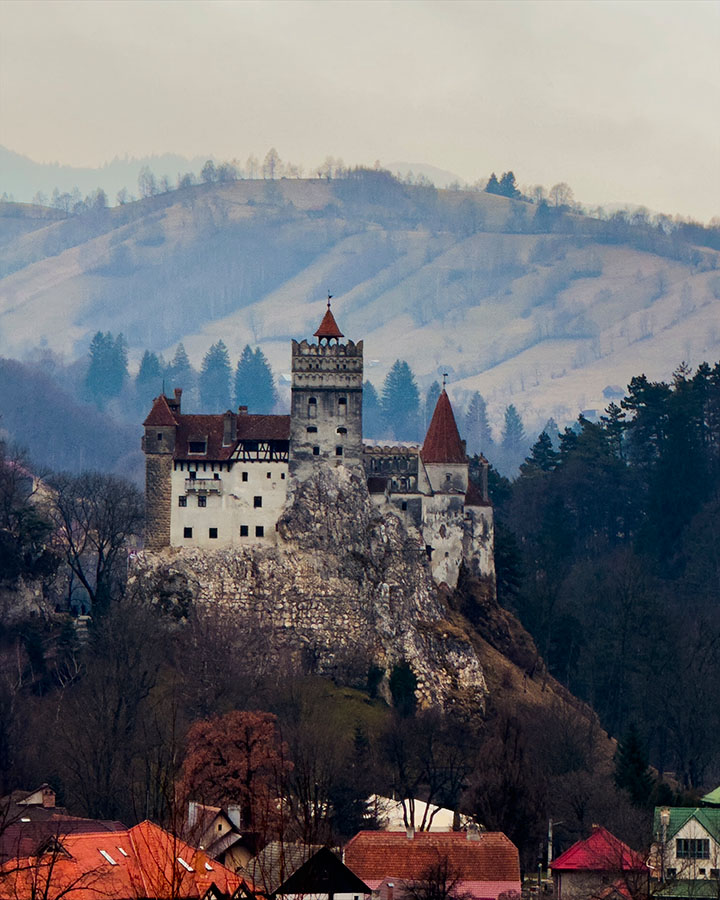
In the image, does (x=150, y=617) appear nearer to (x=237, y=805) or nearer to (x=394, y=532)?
(x=394, y=532)

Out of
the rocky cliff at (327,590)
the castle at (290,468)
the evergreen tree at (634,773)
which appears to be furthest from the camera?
the castle at (290,468)

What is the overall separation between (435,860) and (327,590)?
3849 centimetres

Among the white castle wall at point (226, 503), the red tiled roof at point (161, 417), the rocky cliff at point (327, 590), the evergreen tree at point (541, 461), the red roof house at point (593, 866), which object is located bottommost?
the red roof house at point (593, 866)

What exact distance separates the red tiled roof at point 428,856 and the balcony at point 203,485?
37127 millimetres

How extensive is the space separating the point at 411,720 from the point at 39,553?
20279 millimetres

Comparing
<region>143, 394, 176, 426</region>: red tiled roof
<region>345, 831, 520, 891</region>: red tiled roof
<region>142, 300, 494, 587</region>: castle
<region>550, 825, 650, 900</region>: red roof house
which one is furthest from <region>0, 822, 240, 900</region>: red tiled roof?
<region>143, 394, 176, 426</region>: red tiled roof

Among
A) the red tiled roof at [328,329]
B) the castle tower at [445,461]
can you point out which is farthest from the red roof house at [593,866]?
the red tiled roof at [328,329]

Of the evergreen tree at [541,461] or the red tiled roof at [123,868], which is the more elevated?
the evergreen tree at [541,461]

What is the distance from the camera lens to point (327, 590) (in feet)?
396

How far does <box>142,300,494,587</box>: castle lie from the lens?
120 m

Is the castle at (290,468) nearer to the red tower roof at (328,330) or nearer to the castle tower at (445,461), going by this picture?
the castle tower at (445,461)

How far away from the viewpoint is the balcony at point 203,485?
12006 cm

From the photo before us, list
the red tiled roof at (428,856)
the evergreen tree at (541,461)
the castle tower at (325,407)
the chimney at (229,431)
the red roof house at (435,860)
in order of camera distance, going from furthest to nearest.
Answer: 1. the evergreen tree at (541,461)
2. the chimney at (229,431)
3. the castle tower at (325,407)
4. the red tiled roof at (428,856)
5. the red roof house at (435,860)

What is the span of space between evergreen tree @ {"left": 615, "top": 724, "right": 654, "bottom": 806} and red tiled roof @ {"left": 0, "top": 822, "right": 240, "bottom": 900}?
27.8 m
